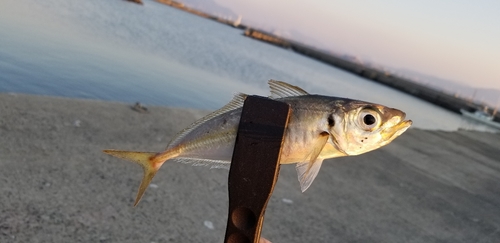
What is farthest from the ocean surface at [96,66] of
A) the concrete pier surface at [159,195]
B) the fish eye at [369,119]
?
the fish eye at [369,119]

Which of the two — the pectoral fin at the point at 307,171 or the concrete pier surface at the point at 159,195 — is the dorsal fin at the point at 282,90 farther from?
the concrete pier surface at the point at 159,195

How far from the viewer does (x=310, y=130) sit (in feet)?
3.92

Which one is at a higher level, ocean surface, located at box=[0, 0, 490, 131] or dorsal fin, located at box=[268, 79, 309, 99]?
dorsal fin, located at box=[268, 79, 309, 99]

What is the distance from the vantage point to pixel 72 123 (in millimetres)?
4926

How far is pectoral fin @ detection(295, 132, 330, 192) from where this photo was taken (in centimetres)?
118

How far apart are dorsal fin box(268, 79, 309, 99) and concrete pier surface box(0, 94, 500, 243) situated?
2.25 metres

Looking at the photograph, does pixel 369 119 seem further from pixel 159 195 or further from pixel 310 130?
pixel 159 195

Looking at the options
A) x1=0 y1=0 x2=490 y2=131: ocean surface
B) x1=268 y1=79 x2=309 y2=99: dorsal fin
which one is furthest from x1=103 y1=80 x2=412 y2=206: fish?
x1=0 y1=0 x2=490 y2=131: ocean surface

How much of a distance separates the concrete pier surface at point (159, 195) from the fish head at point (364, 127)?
7.83ft

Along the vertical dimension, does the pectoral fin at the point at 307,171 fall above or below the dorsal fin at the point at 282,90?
below

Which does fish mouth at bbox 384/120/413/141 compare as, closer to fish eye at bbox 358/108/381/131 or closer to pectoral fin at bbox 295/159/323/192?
fish eye at bbox 358/108/381/131

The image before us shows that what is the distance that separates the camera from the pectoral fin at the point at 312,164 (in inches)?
46.3

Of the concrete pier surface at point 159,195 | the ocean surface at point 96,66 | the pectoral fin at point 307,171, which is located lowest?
the ocean surface at point 96,66

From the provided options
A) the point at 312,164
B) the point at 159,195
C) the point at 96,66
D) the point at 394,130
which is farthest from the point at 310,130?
the point at 96,66
